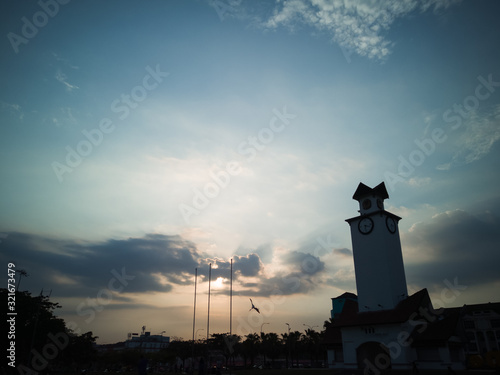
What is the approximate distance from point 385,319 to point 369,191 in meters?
18.0

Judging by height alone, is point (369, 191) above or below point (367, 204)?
above

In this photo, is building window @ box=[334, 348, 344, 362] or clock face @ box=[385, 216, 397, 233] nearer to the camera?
clock face @ box=[385, 216, 397, 233]

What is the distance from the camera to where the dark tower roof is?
4788 cm

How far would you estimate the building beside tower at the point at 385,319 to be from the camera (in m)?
37.0

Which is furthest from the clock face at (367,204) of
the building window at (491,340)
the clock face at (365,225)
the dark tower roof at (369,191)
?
the building window at (491,340)

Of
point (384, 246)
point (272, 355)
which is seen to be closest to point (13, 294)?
point (384, 246)

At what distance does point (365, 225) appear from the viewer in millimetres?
46656

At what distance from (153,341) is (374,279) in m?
171

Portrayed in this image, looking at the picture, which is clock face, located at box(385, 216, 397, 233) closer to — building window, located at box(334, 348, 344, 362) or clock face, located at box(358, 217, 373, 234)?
clock face, located at box(358, 217, 373, 234)

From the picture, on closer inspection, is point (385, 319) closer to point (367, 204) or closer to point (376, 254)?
point (376, 254)

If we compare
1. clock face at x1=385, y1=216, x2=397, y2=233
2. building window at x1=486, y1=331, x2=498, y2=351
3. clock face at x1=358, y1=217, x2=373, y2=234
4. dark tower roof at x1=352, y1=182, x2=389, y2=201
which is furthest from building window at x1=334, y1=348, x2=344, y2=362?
A: building window at x1=486, y1=331, x2=498, y2=351

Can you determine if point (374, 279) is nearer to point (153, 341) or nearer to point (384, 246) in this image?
point (384, 246)

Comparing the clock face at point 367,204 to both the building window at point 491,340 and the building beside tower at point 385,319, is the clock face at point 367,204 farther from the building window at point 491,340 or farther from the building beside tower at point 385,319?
the building window at point 491,340

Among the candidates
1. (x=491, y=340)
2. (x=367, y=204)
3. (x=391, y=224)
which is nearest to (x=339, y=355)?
(x=391, y=224)
